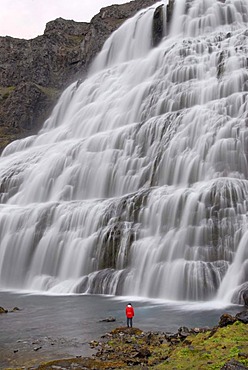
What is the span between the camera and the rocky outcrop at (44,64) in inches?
2881

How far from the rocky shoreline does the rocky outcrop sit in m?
53.8

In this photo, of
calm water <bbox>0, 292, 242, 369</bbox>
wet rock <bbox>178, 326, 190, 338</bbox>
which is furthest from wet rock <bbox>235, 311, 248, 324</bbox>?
calm water <bbox>0, 292, 242, 369</bbox>

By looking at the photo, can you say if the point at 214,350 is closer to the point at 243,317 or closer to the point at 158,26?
the point at 243,317

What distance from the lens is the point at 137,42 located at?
68375mm

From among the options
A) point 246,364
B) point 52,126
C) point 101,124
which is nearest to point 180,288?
point 246,364

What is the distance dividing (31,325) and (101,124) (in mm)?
34149

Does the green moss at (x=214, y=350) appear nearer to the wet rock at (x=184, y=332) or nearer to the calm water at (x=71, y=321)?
the wet rock at (x=184, y=332)

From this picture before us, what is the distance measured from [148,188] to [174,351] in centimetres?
1952

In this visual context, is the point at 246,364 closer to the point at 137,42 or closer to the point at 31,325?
the point at 31,325

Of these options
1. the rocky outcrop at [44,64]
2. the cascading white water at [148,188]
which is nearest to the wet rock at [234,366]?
the cascading white water at [148,188]

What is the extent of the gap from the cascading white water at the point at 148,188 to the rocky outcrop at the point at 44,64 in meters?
15.8

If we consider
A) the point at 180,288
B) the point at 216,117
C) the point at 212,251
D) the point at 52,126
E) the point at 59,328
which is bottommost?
the point at 59,328

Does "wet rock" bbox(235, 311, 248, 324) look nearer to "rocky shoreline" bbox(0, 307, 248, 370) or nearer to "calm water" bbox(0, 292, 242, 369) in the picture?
"rocky shoreline" bbox(0, 307, 248, 370)

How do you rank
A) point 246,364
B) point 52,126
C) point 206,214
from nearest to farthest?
point 246,364 < point 206,214 < point 52,126
